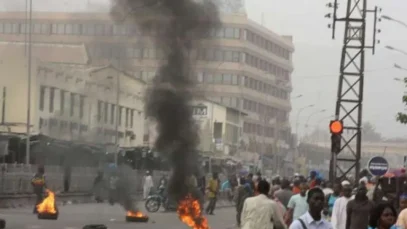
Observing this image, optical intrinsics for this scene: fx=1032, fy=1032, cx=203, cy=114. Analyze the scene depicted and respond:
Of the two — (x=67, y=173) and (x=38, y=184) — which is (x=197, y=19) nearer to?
(x=38, y=184)

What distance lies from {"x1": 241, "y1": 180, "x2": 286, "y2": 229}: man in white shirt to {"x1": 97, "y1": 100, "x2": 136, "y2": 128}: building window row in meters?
20.5

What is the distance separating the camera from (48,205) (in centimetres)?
3234

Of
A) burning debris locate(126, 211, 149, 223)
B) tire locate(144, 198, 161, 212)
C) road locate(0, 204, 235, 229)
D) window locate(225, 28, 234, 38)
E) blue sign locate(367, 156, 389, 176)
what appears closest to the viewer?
blue sign locate(367, 156, 389, 176)

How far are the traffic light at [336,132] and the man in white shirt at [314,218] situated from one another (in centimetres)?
1514

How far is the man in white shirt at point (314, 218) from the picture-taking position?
30.3 ft

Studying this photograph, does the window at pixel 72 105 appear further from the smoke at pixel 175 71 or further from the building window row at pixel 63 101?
the smoke at pixel 175 71

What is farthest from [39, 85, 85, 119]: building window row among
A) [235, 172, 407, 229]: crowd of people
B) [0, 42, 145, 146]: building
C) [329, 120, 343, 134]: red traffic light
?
[235, 172, 407, 229]: crowd of people

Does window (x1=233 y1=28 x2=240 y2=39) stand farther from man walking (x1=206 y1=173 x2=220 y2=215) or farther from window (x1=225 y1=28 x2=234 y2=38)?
man walking (x1=206 y1=173 x2=220 y2=215)

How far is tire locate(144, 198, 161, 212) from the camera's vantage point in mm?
39344

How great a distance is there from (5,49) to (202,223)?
38.4 feet

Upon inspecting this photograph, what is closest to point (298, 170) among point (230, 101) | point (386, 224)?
point (230, 101)

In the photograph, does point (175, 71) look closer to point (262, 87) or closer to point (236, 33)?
point (236, 33)

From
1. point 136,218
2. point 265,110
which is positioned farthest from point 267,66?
point 136,218

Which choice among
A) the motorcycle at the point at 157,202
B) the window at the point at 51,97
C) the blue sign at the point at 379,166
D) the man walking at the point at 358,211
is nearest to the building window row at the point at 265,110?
the motorcycle at the point at 157,202
